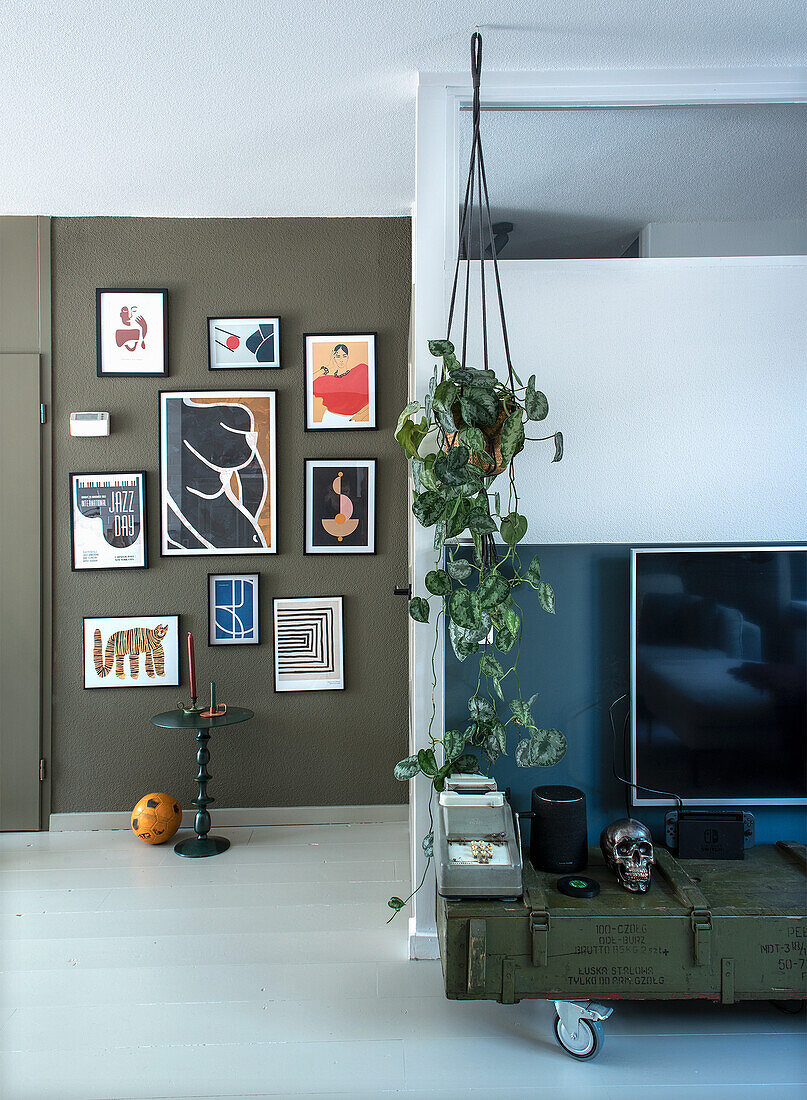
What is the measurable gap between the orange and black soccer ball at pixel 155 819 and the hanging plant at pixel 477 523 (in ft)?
4.06

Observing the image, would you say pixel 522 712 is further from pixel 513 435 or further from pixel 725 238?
pixel 725 238

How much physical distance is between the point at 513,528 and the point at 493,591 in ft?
0.64

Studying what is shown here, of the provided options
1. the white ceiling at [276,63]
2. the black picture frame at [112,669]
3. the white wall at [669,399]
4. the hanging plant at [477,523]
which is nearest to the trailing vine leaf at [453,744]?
the hanging plant at [477,523]

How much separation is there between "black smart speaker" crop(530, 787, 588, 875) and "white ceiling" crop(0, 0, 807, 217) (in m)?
2.08

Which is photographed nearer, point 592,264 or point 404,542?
point 592,264

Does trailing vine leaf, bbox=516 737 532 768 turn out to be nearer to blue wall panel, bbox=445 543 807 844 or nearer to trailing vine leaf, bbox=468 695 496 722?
trailing vine leaf, bbox=468 695 496 722

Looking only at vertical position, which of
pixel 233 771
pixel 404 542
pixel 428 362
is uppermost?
pixel 428 362

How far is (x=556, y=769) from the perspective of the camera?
7.68 ft

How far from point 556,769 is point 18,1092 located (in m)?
1.57

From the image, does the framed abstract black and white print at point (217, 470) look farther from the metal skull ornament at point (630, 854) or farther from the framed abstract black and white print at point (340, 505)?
the metal skull ornament at point (630, 854)

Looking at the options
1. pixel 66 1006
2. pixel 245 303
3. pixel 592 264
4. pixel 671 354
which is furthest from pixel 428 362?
pixel 66 1006

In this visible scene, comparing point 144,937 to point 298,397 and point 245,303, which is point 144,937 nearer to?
point 298,397

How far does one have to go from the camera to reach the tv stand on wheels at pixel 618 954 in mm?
1868

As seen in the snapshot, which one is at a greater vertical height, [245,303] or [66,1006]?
[245,303]
